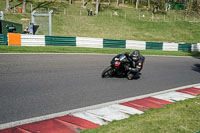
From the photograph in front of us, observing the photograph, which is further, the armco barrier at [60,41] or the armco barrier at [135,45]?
the armco barrier at [135,45]

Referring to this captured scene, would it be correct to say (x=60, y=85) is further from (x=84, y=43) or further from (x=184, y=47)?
(x=184, y=47)

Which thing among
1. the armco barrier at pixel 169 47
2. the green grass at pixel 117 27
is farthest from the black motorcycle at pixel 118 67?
the green grass at pixel 117 27

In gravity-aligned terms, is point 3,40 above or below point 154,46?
above

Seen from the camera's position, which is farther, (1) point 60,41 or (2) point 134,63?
(1) point 60,41

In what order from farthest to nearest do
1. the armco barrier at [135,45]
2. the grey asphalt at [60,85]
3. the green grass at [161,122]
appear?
the armco barrier at [135,45] < the grey asphalt at [60,85] < the green grass at [161,122]

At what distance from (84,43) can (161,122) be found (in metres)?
16.1

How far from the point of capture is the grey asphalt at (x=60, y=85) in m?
5.74

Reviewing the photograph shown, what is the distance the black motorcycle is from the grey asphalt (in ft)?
1.09

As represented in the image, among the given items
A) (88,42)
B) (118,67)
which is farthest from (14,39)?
(118,67)

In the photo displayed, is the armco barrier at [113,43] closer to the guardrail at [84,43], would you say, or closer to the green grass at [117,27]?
the guardrail at [84,43]

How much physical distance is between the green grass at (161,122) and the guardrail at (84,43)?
14.7m

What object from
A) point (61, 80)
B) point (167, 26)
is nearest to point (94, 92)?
point (61, 80)

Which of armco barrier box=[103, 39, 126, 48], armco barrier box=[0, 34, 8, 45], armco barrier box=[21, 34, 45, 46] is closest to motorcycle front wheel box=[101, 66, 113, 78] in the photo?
armco barrier box=[21, 34, 45, 46]

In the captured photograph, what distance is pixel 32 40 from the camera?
59.8ft
